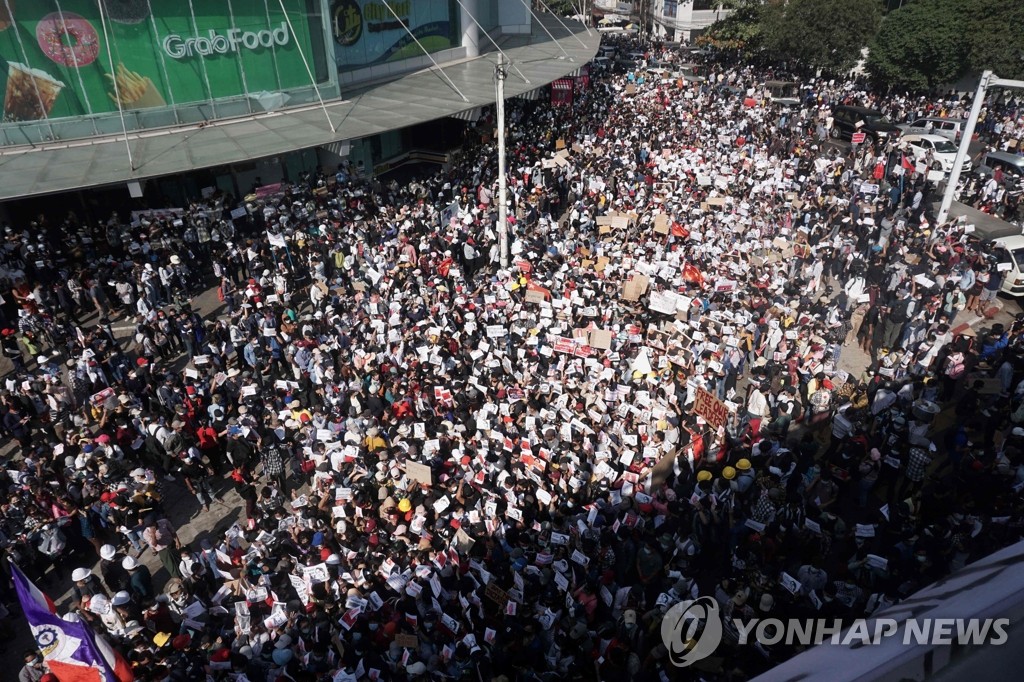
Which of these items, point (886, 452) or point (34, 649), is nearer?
point (34, 649)

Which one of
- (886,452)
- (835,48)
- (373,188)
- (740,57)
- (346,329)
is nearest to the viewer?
(886,452)

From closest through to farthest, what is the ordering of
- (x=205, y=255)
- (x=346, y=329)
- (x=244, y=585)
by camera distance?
(x=244, y=585), (x=346, y=329), (x=205, y=255)

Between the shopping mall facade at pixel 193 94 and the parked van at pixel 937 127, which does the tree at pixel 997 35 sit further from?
the shopping mall facade at pixel 193 94

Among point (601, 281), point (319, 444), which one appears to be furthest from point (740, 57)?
point (319, 444)

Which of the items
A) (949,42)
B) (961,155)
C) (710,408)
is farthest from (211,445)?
(949,42)

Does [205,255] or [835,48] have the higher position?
[835,48]

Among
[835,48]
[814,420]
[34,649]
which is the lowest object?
[34,649]

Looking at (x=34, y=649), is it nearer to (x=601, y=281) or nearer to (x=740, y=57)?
(x=601, y=281)
